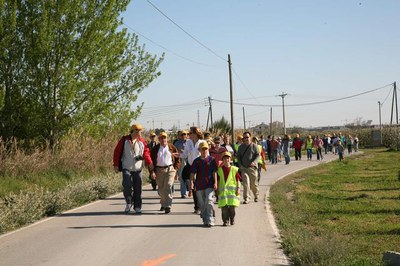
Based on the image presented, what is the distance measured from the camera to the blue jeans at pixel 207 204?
11.6 metres

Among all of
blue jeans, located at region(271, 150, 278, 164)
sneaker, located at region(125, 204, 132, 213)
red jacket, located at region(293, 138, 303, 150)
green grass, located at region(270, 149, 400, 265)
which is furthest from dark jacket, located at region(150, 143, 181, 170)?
red jacket, located at region(293, 138, 303, 150)

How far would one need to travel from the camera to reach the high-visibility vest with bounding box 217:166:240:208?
38.5 feet

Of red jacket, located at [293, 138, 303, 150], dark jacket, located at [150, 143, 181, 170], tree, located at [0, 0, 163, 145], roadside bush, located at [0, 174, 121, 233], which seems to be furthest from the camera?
red jacket, located at [293, 138, 303, 150]

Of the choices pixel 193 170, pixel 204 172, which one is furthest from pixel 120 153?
pixel 204 172

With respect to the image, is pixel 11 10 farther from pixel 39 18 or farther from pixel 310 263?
pixel 310 263

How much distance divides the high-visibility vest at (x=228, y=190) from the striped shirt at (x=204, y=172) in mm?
184

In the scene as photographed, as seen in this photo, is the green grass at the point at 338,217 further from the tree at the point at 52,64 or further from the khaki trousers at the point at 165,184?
the tree at the point at 52,64

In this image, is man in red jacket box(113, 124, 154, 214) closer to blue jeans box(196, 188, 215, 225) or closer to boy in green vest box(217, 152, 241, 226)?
blue jeans box(196, 188, 215, 225)

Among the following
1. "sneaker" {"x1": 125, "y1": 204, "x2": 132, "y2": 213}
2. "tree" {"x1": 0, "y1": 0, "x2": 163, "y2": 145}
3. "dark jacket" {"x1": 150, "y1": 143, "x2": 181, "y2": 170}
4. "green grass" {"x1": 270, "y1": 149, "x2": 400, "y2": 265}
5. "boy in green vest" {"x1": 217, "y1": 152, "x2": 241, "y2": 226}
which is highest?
"tree" {"x1": 0, "y1": 0, "x2": 163, "y2": 145}

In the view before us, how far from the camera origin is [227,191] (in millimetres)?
11891

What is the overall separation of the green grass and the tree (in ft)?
26.6

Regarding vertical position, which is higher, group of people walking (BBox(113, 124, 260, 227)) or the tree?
the tree

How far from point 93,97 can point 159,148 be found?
974 cm

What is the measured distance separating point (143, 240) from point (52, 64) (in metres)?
13.7
